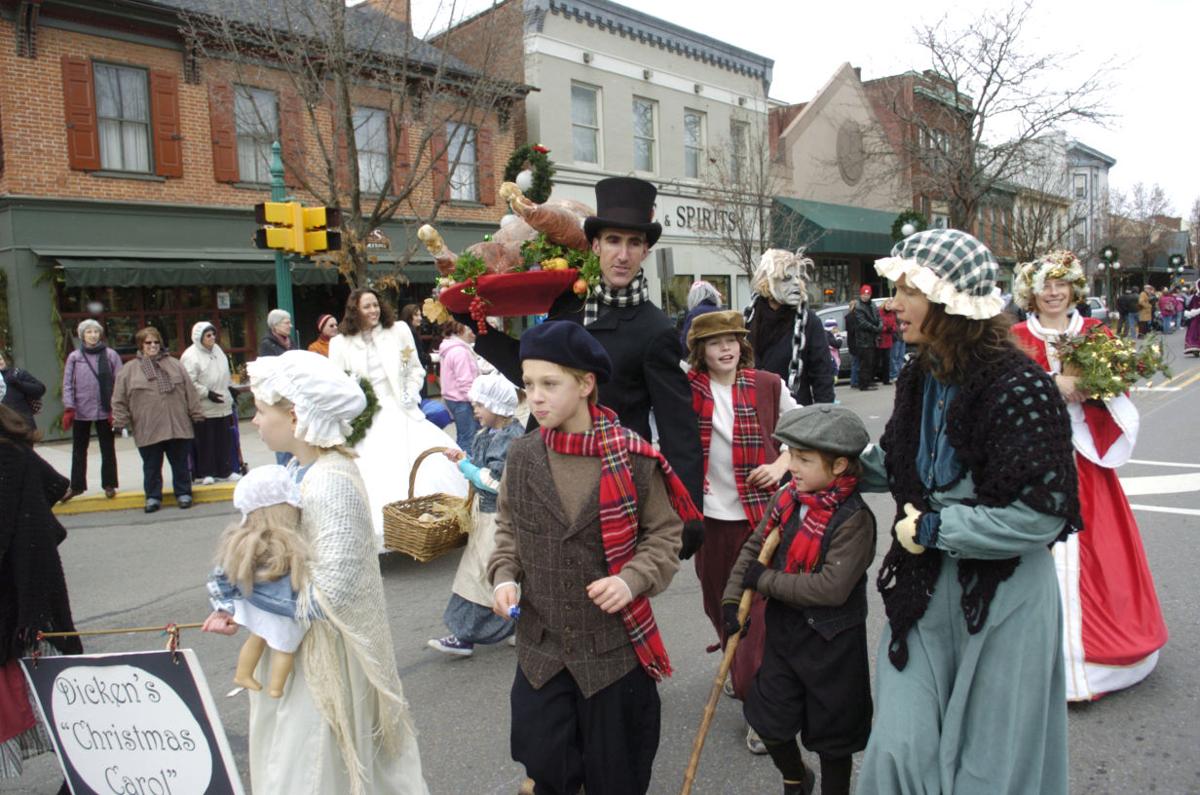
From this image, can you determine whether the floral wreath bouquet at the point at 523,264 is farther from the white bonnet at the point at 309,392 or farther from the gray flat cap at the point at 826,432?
the gray flat cap at the point at 826,432

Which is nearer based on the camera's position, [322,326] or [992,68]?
[322,326]

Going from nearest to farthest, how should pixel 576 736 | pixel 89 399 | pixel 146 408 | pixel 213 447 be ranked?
pixel 576 736 < pixel 146 408 < pixel 89 399 < pixel 213 447

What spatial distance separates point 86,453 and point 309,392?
8.20m

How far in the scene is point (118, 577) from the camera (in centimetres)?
697

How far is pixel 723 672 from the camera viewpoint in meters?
2.78

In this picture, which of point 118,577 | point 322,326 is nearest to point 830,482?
point 118,577

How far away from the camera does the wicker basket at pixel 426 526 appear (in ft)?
17.5

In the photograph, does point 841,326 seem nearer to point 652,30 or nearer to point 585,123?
point 585,123

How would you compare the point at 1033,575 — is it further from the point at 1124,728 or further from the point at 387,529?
the point at 387,529

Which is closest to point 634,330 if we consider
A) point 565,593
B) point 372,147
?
point 565,593

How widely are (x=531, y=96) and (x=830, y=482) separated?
1960cm

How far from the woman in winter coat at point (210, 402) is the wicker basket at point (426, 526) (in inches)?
194

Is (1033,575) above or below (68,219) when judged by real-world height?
below

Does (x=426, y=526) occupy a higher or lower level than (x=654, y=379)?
lower
